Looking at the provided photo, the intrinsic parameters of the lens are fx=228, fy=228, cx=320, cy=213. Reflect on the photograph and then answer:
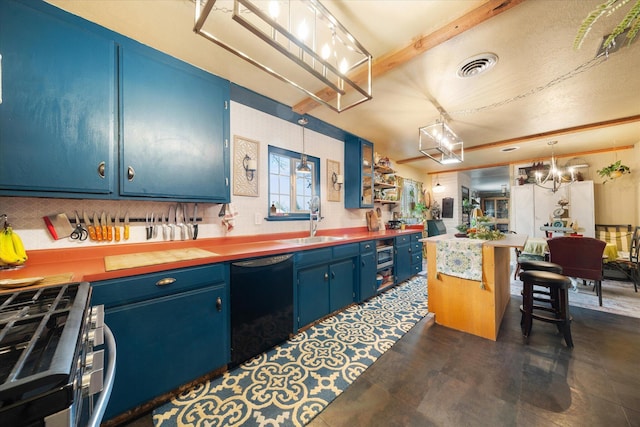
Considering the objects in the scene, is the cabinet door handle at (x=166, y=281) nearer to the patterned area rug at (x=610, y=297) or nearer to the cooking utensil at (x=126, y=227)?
the cooking utensil at (x=126, y=227)

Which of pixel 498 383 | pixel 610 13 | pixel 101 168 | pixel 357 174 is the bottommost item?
pixel 498 383

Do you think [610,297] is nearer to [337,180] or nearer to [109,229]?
[337,180]

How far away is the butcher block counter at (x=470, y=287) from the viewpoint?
2.17 metres

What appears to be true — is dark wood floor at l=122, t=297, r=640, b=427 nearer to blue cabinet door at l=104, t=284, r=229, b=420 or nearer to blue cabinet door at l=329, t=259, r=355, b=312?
blue cabinet door at l=104, t=284, r=229, b=420

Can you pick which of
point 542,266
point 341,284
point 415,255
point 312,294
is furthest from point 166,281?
point 415,255

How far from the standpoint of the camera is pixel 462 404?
4.78ft

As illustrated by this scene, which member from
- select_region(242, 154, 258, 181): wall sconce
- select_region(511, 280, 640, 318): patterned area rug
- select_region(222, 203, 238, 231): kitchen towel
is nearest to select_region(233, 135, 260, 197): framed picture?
select_region(242, 154, 258, 181): wall sconce

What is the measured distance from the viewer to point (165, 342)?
4.68 feet

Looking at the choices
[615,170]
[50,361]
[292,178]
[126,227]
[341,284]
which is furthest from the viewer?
[615,170]

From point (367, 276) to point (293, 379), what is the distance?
64.8 inches

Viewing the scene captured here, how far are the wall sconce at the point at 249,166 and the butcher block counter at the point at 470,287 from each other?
2132 millimetres

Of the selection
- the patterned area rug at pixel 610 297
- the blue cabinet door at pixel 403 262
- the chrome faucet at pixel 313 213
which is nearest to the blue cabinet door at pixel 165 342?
the chrome faucet at pixel 313 213

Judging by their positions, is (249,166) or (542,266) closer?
(542,266)

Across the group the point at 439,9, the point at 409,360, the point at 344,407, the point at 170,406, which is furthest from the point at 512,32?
the point at 170,406
